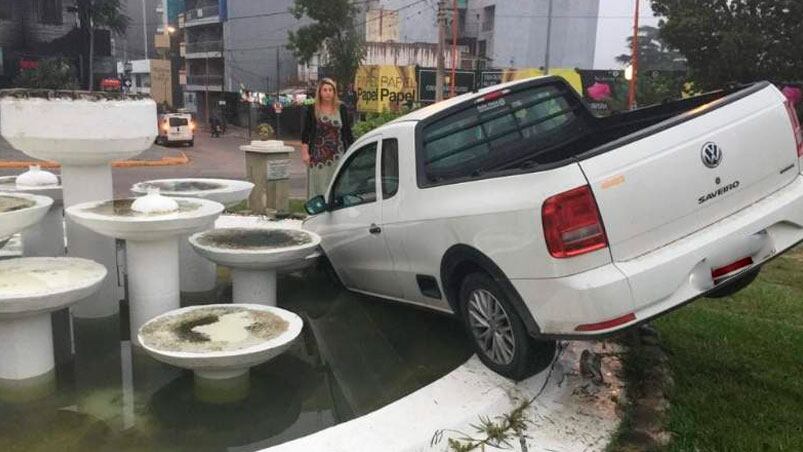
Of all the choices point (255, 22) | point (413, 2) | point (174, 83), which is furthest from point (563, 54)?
point (174, 83)

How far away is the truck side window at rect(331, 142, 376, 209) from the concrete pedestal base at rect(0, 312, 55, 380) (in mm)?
2301

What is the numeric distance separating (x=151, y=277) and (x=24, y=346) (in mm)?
871

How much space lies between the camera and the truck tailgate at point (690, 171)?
3.37 m

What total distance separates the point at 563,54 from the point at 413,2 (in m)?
13.1

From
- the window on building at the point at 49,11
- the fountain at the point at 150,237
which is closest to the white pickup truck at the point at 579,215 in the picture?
the fountain at the point at 150,237

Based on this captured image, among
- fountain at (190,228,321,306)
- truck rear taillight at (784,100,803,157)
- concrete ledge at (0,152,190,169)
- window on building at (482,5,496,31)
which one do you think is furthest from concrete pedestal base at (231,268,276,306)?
window on building at (482,5,496,31)

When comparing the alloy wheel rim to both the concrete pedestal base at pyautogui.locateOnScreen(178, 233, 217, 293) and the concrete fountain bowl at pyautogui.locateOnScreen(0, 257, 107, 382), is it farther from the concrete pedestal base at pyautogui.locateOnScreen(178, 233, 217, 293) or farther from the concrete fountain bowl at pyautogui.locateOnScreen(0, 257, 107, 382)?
the concrete pedestal base at pyautogui.locateOnScreen(178, 233, 217, 293)

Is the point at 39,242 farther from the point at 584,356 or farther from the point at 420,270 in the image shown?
the point at 584,356

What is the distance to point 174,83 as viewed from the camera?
6712 centimetres

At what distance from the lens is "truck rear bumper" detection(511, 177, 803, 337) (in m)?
3.34

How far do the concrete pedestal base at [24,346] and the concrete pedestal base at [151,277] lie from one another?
61cm

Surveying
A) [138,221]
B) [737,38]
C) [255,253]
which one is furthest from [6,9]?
[138,221]

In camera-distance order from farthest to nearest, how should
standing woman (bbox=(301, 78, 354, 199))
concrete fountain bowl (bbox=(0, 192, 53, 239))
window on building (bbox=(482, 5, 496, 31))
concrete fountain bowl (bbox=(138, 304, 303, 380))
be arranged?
window on building (bbox=(482, 5, 496, 31)), standing woman (bbox=(301, 78, 354, 199)), concrete fountain bowl (bbox=(0, 192, 53, 239)), concrete fountain bowl (bbox=(138, 304, 303, 380))

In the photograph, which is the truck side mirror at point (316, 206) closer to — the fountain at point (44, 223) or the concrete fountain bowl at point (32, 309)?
the concrete fountain bowl at point (32, 309)
